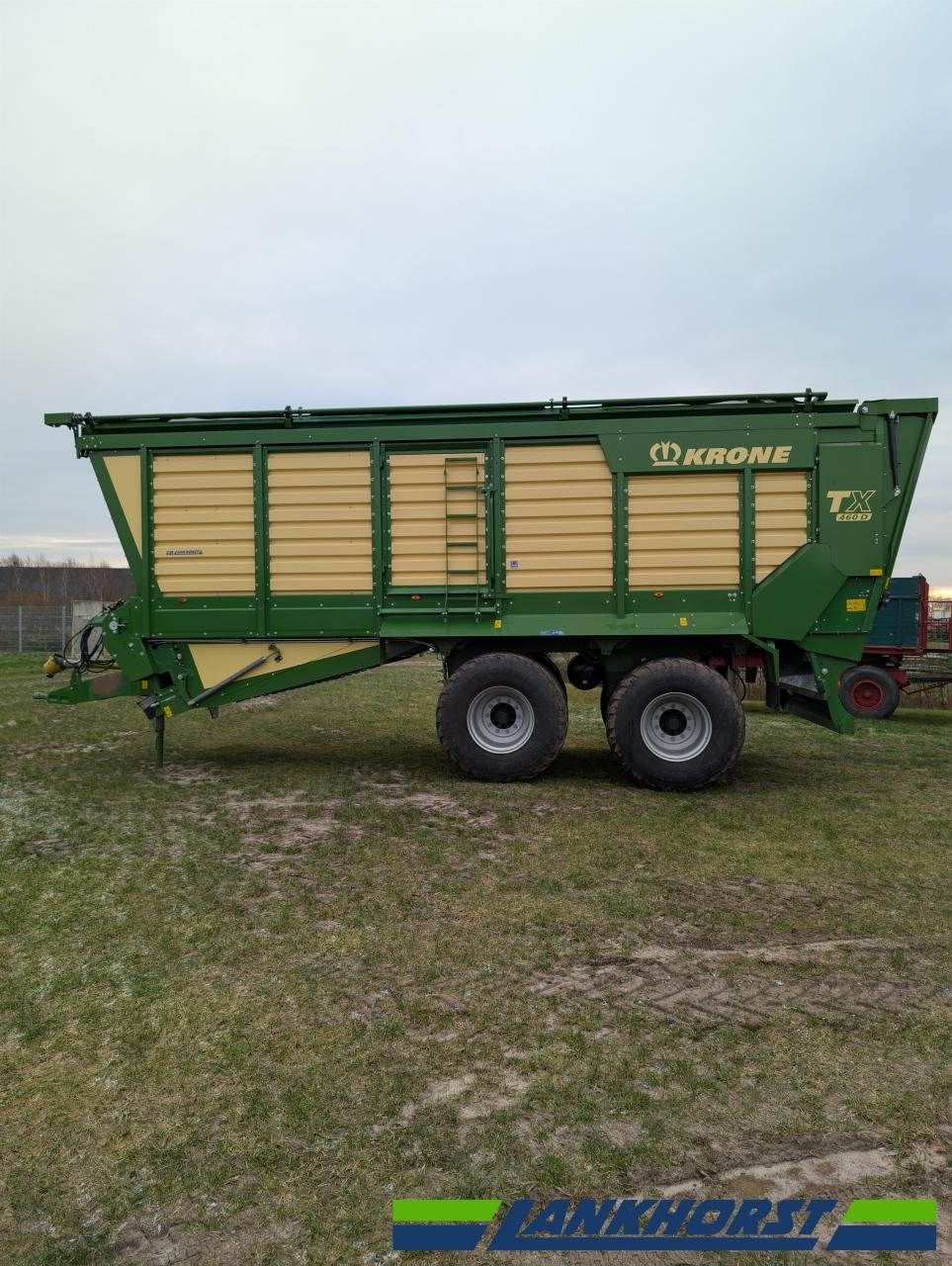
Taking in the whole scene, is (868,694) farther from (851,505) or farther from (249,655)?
(249,655)

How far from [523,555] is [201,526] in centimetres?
285

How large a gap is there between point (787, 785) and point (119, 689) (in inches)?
234

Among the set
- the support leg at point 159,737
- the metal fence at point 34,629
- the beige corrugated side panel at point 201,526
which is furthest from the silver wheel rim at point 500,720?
the metal fence at point 34,629

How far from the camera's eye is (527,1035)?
9.61 ft

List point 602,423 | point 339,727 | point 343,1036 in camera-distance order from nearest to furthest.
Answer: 1. point 343,1036
2. point 602,423
3. point 339,727

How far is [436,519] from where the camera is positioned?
6.90 metres

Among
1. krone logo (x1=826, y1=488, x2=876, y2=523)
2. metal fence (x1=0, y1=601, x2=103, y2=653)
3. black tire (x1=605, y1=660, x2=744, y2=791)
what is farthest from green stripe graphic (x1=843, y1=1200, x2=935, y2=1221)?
metal fence (x1=0, y1=601, x2=103, y2=653)

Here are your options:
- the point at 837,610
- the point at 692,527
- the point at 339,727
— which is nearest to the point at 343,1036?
the point at 692,527

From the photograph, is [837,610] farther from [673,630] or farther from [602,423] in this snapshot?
[602,423]

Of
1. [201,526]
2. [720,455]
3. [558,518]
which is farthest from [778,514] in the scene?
[201,526]

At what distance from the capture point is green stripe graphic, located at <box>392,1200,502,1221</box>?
6.88 ft

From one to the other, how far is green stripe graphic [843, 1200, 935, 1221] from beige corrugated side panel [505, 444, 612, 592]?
197 inches

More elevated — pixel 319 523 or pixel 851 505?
pixel 851 505

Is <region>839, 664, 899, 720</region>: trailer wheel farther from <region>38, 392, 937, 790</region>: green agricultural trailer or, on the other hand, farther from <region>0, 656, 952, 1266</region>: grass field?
<region>0, 656, 952, 1266</region>: grass field
